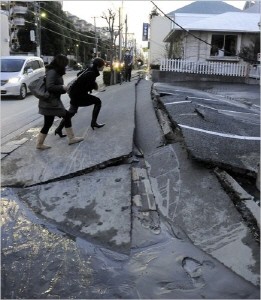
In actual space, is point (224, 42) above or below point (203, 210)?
above

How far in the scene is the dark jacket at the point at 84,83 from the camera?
21.2 feet

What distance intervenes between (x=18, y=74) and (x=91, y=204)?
12.1 meters

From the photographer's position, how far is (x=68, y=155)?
18.7ft

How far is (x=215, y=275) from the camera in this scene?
3018 millimetres

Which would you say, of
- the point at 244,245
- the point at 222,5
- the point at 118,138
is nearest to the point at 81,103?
the point at 118,138

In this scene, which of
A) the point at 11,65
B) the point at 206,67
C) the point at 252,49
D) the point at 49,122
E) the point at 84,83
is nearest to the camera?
the point at 49,122

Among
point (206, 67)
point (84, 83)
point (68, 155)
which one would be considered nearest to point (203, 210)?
point (68, 155)

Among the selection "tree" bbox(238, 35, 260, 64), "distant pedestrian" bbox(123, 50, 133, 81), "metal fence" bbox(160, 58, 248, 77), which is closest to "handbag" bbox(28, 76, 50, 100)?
"distant pedestrian" bbox(123, 50, 133, 81)

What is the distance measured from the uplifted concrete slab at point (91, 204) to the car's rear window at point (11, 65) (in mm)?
11993

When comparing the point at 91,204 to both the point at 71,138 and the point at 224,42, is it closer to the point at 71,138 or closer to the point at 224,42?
the point at 71,138

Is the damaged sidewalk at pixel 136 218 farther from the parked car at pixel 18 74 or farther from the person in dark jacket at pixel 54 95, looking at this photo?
the parked car at pixel 18 74

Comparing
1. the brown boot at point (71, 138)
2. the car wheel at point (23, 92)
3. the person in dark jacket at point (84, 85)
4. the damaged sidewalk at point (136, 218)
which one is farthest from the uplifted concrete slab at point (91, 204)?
the car wheel at point (23, 92)

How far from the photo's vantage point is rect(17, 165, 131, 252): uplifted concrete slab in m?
3.67

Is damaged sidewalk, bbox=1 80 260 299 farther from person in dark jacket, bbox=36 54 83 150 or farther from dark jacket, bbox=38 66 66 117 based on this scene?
dark jacket, bbox=38 66 66 117
